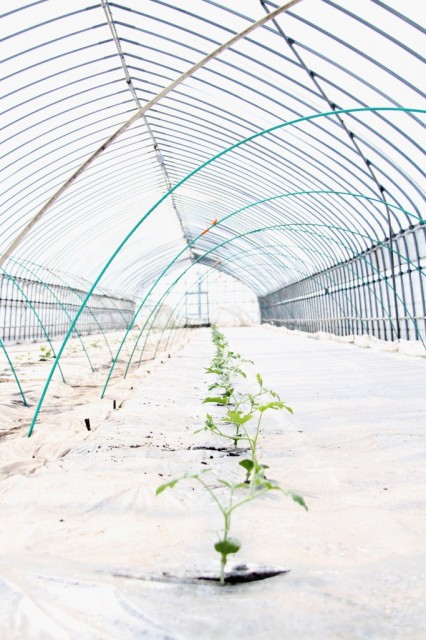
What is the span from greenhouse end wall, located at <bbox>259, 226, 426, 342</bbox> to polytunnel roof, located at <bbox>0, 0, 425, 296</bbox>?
2.53 ft

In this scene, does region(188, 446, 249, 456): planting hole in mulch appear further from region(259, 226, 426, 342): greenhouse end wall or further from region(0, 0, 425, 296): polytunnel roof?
region(259, 226, 426, 342): greenhouse end wall

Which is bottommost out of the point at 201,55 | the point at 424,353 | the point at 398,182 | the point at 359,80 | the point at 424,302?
the point at 424,353

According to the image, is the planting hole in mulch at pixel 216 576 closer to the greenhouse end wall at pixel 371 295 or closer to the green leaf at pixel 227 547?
the green leaf at pixel 227 547

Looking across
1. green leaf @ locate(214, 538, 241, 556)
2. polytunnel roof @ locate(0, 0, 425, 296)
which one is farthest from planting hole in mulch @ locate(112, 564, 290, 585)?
polytunnel roof @ locate(0, 0, 425, 296)

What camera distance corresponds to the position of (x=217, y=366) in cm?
831

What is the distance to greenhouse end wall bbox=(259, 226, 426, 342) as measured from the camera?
1435cm

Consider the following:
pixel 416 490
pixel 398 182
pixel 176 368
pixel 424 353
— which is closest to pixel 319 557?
pixel 416 490

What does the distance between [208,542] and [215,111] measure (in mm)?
12705

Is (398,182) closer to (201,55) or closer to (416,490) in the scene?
(201,55)

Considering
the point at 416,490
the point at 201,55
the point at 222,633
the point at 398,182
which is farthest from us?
the point at 398,182

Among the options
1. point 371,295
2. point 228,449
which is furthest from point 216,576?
point 371,295

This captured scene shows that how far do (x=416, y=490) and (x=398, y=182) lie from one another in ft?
36.6

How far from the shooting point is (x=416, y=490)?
8.87ft

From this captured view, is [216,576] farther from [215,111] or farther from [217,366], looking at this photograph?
[215,111]
